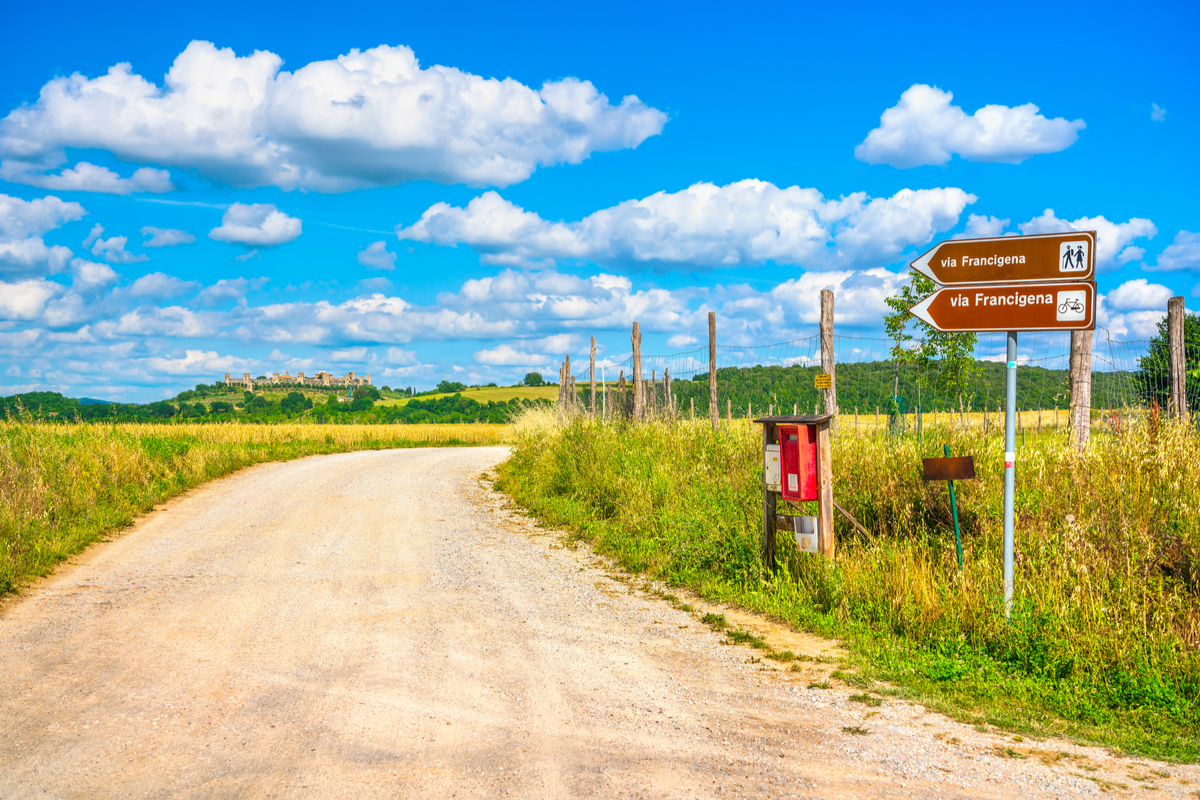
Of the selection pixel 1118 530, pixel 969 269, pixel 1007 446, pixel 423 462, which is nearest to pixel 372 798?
pixel 1007 446

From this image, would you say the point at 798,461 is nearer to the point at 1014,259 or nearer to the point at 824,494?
the point at 824,494

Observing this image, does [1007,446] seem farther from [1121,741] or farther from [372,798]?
[372,798]

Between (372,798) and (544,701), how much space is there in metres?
1.42

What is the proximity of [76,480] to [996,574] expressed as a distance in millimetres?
12861

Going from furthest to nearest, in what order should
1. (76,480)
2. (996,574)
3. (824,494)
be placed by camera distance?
(76,480), (824,494), (996,574)

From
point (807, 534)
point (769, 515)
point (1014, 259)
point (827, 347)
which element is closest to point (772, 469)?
point (769, 515)

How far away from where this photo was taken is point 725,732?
4332mm

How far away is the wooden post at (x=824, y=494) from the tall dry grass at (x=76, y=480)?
798 centimetres

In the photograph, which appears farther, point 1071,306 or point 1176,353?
point 1176,353

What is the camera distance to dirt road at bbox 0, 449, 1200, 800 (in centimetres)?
373

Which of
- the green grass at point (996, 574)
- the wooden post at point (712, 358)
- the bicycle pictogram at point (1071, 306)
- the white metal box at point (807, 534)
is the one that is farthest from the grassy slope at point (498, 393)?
the bicycle pictogram at point (1071, 306)

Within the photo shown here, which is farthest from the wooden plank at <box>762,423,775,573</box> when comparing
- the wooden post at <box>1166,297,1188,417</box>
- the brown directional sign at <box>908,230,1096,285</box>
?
the wooden post at <box>1166,297,1188,417</box>

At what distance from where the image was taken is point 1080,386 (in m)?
7.91

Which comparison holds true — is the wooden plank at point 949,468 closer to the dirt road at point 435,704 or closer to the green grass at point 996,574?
the green grass at point 996,574
